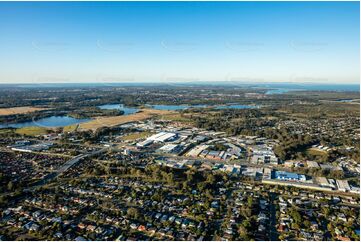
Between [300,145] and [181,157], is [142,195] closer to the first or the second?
[181,157]

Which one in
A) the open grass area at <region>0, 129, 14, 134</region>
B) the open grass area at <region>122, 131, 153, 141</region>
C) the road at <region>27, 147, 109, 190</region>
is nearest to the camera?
the road at <region>27, 147, 109, 190</region>

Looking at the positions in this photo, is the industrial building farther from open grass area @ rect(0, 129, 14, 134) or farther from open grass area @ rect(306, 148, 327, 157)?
open grass area @ rect(0, 129, 14, 134)

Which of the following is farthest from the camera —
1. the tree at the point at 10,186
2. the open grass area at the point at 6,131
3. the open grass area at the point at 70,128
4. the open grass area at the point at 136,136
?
the open grass area at the point at 70,128

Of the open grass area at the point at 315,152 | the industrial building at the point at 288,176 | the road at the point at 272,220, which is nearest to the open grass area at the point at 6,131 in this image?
the industrial building at the point at 288,176

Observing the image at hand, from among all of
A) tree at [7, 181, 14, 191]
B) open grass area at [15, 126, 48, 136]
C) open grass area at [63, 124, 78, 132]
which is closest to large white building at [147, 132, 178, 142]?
open grass area at [63, 124, 78, 132]

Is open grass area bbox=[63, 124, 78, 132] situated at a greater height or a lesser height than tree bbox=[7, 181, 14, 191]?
greater

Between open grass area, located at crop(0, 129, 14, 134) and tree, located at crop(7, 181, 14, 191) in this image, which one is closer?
tree, located at crop(7, 181, 14, 191)

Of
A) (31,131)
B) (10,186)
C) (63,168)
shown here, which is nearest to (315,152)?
(63,168)

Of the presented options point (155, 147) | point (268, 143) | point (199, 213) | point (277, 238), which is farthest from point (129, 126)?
point (277, 238)

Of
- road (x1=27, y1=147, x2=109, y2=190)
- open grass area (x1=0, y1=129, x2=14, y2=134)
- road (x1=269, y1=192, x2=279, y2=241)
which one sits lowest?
road (x1=269, y1=192, x2=279, y2=241)

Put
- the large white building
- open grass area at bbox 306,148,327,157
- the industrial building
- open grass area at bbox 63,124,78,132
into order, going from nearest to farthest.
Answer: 1. the industrial building
2. open grass area at bbox 306,148,327,157
3. the large white building
4. open grass area at bbox 63,124,78,132

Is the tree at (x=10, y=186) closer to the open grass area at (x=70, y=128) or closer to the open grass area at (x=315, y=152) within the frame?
the open grass area at (x=70, y=128)

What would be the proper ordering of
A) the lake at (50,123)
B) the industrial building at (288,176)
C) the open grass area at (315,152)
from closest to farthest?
the industrial building at (288,176) < the open grass area at (315,152) < the lake at (50,123)
